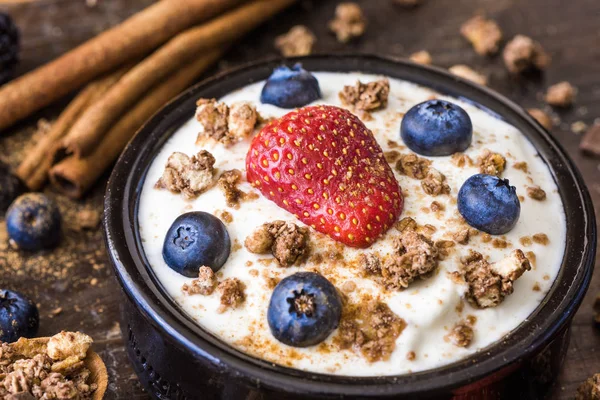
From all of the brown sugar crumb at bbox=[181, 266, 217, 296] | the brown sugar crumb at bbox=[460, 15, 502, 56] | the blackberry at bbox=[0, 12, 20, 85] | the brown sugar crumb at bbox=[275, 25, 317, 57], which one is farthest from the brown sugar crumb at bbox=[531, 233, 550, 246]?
the blackberry at bbox=[0, 12, 20, 85]

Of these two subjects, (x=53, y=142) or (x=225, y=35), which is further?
(x=225, y=35)

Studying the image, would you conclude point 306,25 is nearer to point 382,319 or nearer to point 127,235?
point 127,235

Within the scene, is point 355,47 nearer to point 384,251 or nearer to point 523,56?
point 523,56

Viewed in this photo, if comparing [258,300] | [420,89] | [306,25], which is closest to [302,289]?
[258,300]

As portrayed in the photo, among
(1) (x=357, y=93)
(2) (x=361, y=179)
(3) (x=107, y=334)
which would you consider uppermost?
(1) (x=357, y=93)

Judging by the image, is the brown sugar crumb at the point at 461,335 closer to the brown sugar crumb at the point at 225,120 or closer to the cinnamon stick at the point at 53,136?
the brown sugar crumb at the point at 225,120

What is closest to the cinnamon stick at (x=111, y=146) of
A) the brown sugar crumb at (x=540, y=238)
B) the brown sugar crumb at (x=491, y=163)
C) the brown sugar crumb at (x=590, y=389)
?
the brown sugar crumb at (x=491, y=163)
